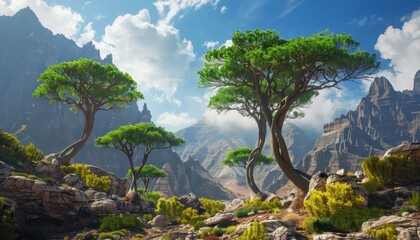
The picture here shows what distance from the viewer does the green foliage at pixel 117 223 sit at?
19.1m

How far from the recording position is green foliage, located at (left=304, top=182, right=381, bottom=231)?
12.5 m

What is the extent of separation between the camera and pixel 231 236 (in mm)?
14070

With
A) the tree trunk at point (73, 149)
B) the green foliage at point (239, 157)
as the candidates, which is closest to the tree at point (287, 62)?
the tree trunk at point (73, 149)

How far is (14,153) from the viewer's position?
25891 mm

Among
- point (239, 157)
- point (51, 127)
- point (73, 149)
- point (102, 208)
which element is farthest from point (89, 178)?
point (51, 127)

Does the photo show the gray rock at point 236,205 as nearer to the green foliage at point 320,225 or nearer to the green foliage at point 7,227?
the green foliage at point 320,225

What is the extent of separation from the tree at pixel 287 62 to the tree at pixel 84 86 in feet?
48.7

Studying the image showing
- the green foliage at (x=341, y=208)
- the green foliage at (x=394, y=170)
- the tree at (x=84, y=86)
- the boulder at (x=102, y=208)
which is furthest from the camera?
the tree at (x=84, y=86)

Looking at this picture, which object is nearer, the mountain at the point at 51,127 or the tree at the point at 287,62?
the tree at the point at 287,62

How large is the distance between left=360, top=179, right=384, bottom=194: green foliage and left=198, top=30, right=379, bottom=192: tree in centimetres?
325

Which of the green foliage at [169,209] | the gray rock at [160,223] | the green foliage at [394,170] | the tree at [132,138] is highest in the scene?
the tree at [132,138]

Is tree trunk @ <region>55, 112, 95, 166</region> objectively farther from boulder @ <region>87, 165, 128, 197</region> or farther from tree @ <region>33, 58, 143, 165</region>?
boulder @ <region>87, 165, 128, 197</region>

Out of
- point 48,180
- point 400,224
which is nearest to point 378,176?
point 400,224

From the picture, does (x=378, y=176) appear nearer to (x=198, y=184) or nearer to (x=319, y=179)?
(x=319, y=179)
